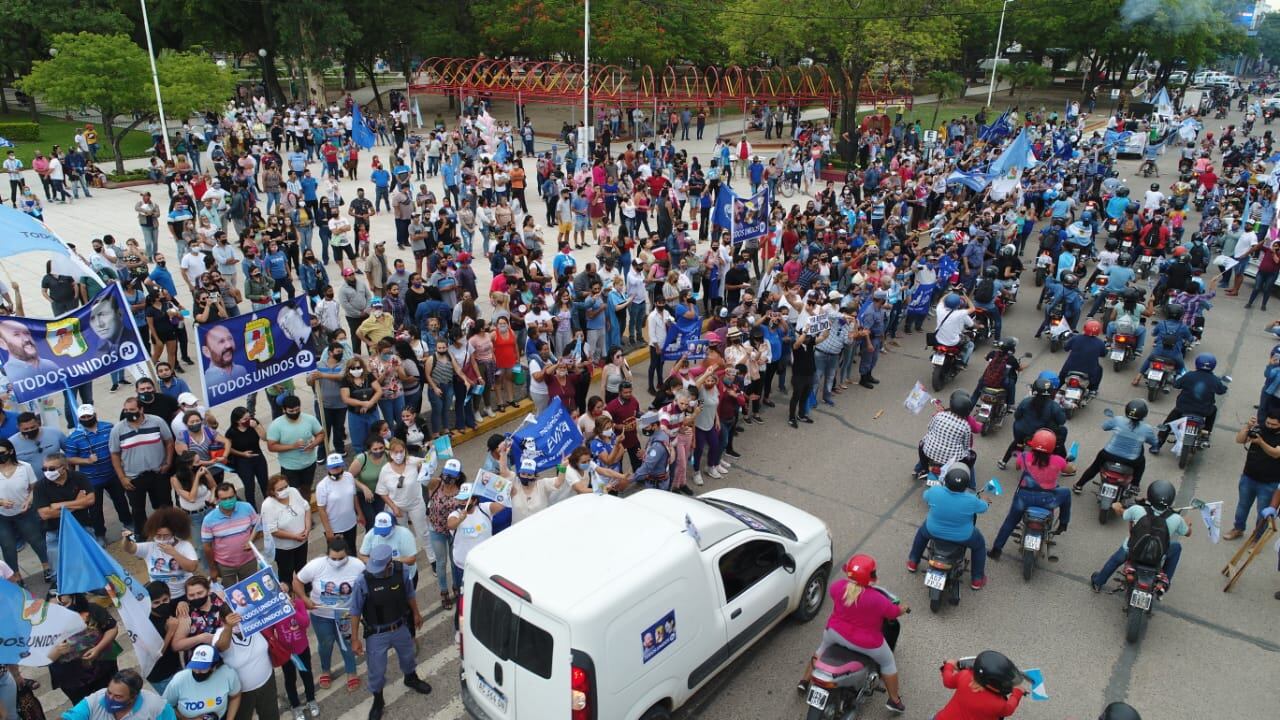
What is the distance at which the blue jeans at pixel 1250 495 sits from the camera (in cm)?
Answer: 931

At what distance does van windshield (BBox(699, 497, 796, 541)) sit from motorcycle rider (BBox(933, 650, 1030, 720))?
223 centimetres

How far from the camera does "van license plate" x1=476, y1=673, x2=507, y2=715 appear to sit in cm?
588

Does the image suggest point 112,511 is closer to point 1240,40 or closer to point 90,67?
point 90,67

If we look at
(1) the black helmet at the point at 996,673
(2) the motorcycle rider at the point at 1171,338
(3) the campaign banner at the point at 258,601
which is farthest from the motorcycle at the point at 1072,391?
(3) the campaign banner at the point at 258,601

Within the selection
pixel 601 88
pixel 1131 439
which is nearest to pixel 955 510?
pixel 1131 439

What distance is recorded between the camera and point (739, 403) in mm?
10930

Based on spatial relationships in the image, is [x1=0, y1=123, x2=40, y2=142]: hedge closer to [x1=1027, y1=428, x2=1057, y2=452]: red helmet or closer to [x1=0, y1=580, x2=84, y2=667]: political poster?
[x1=0, y1=580, x2=84, y2=667]: political poster

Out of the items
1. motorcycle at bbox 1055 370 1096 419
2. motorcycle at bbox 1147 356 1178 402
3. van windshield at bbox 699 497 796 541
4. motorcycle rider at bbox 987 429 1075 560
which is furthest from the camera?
motorcycle at bbox 1147 356 1178 402

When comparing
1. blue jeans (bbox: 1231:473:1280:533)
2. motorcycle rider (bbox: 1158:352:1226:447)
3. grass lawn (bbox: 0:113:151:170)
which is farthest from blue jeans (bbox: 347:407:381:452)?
grass lawn (bbox: 0:113:151:170)

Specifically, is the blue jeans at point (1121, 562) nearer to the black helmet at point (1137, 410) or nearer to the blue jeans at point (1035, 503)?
the blue jeans at point (1035, 503)

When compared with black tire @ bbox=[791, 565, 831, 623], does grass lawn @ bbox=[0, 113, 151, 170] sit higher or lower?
higher

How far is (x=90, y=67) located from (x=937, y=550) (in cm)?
3071

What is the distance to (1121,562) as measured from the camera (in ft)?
27.2

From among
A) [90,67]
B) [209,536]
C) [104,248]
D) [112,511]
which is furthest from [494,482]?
[90,67]
